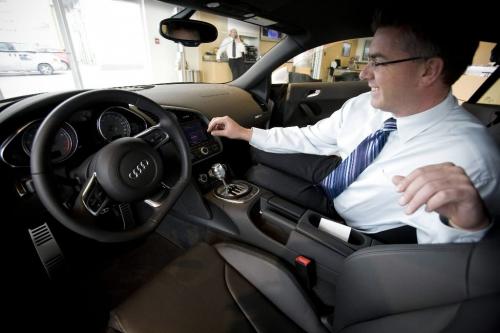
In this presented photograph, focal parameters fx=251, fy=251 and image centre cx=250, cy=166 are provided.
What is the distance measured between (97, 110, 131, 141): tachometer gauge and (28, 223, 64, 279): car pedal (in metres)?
0.42

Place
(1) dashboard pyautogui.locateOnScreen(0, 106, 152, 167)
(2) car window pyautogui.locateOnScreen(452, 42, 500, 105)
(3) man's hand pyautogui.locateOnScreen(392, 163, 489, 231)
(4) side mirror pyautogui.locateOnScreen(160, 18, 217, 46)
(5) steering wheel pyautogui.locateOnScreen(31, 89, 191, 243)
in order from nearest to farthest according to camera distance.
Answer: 1. (3) man's hand pyautogui.locateOnScreen(392, 163, 489, 231)
2. (5) steering wheel pyautogui.locateOnScreen(31, 89, 191, 243)
3. (1) dashboard pyautogui.locateOnScreen(0, 106, 152, 167)
4. (4) side mirror pyautogui.locateOnScreen(160, 18, 217, 46)
5. (2) car window pyautogui.locateOnScreen(452, 42, 500, 105)

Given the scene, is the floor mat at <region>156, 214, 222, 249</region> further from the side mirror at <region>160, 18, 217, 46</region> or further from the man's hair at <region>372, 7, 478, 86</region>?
the man's hair at <region>372, 7, 478, 86</region>

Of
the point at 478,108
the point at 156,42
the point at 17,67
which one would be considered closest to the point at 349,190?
the point at 478,108

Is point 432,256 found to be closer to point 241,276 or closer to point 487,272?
point 487,272

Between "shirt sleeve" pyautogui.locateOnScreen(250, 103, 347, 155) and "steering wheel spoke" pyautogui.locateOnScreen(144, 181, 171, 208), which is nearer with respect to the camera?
"steering wheel spoke" pyautogui.locateOnScreen(144, 181, 171, 208)

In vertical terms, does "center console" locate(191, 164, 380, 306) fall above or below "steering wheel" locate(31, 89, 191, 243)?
below

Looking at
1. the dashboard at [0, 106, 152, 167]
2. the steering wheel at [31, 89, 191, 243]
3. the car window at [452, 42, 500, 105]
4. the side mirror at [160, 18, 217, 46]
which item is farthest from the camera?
the car window at [452, 42, 500, 105]

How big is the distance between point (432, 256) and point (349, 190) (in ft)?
1.78

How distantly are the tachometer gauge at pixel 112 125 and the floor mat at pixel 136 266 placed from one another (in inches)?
27.9

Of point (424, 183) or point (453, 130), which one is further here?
point (453, 130)

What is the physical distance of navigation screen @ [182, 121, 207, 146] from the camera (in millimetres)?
1274

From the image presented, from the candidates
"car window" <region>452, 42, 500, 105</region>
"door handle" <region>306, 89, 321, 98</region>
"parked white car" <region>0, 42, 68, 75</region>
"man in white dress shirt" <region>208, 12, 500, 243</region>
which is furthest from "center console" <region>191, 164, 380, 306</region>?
"parked white car" <region>0, 42, 68, 75</region>

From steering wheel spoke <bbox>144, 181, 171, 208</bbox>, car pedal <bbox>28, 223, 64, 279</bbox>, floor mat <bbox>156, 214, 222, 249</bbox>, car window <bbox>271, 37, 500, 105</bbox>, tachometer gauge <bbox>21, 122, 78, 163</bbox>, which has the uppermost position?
car window <bbox>271, 37, 500, 105</bbox>

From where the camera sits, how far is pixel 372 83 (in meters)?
0.99
